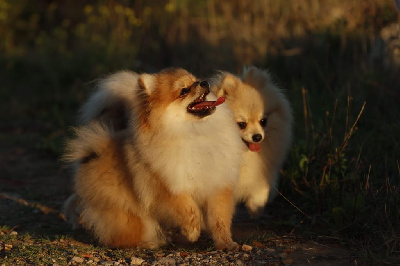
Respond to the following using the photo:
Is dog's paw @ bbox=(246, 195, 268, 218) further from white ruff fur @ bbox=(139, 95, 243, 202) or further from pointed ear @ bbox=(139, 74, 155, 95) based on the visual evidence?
pointed ear @ bbox=(139, 74, 155, 95)

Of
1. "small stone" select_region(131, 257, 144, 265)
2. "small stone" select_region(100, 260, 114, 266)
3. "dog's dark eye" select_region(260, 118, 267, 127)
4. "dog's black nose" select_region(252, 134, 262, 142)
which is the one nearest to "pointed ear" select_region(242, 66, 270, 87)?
"dog's dark eye" select_region(260, 118, 267, 127)

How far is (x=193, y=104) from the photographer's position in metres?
3.74

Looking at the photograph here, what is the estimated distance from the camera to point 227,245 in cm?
374


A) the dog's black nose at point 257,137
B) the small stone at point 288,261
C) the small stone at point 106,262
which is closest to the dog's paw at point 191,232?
the small stone at point 106,262

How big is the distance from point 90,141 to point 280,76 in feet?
13.2

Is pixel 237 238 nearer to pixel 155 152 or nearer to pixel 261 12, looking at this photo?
pixel 155 152

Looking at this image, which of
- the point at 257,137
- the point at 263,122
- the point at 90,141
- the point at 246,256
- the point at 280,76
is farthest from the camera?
the point at 280,76

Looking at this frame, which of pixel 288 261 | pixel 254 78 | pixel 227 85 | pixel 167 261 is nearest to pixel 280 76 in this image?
pixel 254 78

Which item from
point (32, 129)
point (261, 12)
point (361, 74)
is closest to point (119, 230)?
point (361, 74)

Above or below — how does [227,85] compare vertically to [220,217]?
above

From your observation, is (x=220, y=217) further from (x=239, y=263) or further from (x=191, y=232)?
(x=239, y=263)

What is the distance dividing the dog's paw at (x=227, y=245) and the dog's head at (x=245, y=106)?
1102 millimetres

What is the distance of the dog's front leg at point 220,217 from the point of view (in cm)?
378

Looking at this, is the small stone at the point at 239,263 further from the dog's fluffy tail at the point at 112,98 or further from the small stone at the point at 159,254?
the dog's fluffy tail at the point at 112,98
